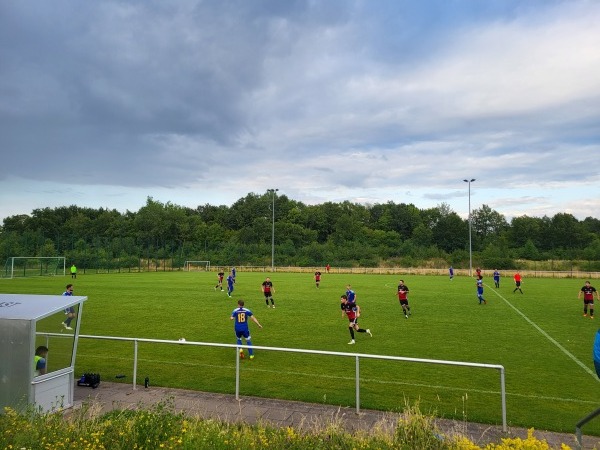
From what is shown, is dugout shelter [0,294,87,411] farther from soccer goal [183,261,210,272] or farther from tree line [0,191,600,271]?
soccer goal [183,261,210,272]

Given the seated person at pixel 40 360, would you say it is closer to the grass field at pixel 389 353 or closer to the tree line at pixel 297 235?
the grass field at pixel 389 353

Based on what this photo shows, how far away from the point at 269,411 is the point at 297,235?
95.9 m

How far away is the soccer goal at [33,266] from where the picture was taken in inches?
2080

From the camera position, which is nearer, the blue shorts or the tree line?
the blue shorts

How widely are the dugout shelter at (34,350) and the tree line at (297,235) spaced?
192 ft

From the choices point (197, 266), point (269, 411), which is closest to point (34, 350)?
point (269, 411)

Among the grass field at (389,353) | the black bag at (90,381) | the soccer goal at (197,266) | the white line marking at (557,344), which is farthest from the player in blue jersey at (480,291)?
the soccer goal at (197,266)

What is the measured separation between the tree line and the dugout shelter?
192 ft

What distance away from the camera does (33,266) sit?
5534 centimetres

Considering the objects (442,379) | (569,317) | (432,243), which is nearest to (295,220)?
(432,243)

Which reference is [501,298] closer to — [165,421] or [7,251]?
[165,421]

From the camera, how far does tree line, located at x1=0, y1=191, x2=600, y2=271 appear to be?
7112cm

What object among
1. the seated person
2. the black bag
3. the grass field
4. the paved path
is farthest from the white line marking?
the seated person

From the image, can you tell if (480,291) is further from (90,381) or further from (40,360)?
(40,360)
